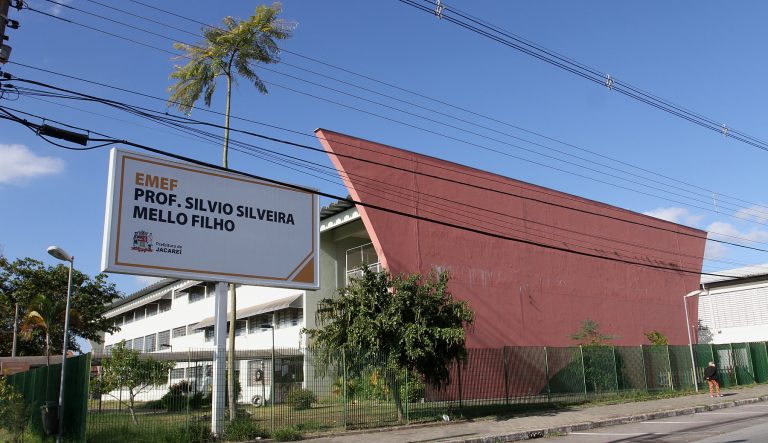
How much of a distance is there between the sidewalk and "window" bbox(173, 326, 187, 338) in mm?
30509

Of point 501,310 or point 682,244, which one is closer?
point 501,310

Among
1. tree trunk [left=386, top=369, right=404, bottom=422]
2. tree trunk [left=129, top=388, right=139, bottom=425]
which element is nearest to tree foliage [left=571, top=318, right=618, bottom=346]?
tree trunk [left=386, top=369, right=404, bottom=422]

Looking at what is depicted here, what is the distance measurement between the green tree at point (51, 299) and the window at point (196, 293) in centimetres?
552

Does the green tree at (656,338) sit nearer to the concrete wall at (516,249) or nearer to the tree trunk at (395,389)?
the concrete wall at (516,249)

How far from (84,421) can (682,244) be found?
3368cm

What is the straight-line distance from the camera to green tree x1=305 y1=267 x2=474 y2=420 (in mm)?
15914

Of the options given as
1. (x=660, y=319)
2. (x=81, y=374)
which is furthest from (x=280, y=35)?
(x=660, y=319)

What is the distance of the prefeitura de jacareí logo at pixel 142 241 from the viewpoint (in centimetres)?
1397

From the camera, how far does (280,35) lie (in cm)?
2242

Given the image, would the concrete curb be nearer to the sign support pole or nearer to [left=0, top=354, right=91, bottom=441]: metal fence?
the sign support pole

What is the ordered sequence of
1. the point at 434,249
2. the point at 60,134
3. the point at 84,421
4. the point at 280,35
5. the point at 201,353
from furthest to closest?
the point at 434,249 < the point at 280,35 < the point at 201,353 < the point at 84,421 < the point at 60,134

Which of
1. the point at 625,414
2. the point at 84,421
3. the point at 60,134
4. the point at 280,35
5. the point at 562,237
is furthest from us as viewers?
the point at 562,237

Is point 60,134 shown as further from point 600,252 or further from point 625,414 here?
A: point 600,252

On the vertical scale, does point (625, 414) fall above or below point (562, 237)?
below
